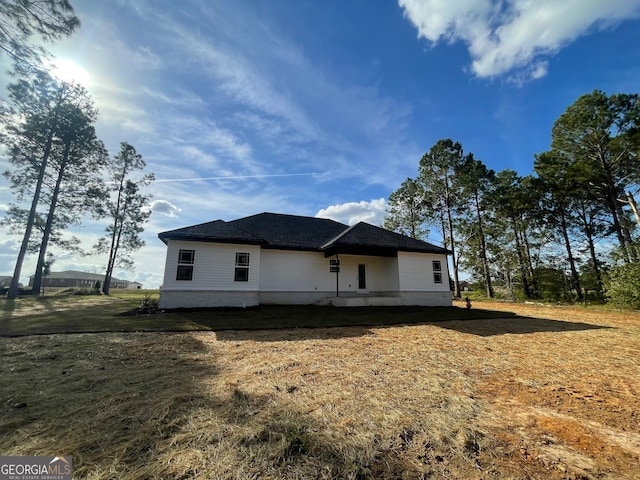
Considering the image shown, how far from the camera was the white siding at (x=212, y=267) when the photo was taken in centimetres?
1204

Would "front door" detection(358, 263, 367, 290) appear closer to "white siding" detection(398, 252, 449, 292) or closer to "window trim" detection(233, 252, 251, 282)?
"white siding" detection(398, 252, 449, 292)

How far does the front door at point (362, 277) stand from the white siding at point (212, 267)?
7.36m

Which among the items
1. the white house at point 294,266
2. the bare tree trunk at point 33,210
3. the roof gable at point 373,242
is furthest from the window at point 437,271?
the bare tree trunk at point 33,210

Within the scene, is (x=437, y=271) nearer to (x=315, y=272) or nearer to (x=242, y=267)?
(x=315, y=272)

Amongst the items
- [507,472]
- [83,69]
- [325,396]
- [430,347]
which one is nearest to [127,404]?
[325,396]

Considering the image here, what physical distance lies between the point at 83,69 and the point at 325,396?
1253cm

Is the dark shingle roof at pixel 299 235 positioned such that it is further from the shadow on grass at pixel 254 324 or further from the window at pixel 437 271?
the shadow on grass at pixel 254 324

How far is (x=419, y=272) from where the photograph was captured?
16.4 metres

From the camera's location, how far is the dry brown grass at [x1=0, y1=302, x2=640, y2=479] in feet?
7.09

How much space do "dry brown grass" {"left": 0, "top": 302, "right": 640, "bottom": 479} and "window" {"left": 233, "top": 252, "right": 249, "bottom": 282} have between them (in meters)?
6.96

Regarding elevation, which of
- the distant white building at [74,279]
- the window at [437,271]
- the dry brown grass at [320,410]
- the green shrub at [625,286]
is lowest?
the dry brown grass at [320,410]

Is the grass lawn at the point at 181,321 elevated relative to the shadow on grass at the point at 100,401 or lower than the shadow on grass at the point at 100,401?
elevated

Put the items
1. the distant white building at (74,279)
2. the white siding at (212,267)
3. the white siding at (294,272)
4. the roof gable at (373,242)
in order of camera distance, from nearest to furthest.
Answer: the white siding at (212,267)
the roof gable at (373,242)
the white siding at (294,272)
the distant white building at (74,279)

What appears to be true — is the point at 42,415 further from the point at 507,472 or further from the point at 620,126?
the point at 620,126
